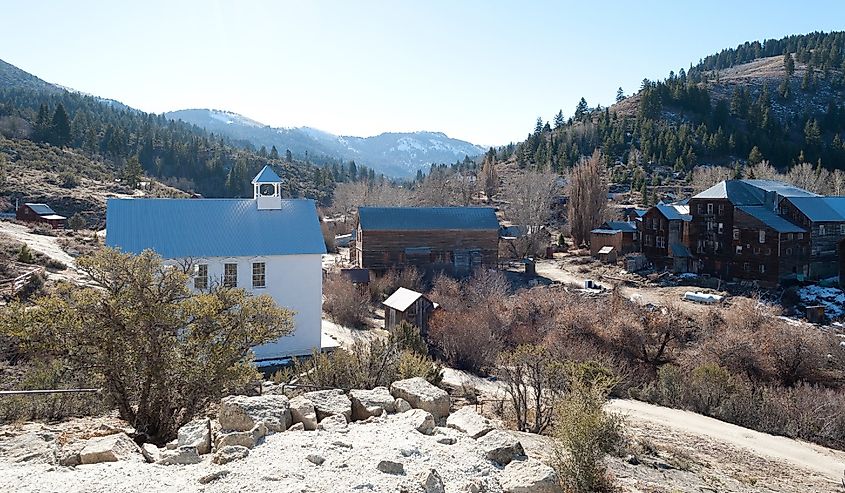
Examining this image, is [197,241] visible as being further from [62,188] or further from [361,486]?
[62,188]

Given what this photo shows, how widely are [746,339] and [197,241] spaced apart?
70.1ft

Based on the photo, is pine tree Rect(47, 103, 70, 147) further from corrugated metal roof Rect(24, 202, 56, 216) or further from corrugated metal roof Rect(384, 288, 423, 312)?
corrugated metal roof Rect(384, 288, 423, 312)

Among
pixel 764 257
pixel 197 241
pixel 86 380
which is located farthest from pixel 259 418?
pixel 764 257

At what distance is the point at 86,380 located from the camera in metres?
11.0

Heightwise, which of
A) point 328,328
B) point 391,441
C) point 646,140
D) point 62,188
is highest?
point 646,140

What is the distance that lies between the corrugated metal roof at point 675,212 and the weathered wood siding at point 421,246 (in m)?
15.1

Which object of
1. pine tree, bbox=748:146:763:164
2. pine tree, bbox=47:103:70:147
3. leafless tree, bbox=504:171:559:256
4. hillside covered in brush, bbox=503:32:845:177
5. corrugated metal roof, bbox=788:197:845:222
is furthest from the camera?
hillside covered in brush, bbox=503:32:845:177

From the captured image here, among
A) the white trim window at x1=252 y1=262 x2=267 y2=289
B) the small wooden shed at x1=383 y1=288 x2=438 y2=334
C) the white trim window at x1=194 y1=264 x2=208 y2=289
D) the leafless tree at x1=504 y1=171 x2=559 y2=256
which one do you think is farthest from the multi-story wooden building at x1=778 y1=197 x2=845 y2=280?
the white trim window at x1=194 y1=264 x2=208 y2=289

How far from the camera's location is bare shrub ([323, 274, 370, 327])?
2898cm

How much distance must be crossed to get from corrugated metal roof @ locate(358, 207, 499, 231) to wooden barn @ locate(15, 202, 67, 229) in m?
25.8

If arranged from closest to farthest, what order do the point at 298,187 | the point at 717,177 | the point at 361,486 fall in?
the point at 361,486 → the point at 717,177 → the point at 298,187

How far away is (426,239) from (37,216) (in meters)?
32.4

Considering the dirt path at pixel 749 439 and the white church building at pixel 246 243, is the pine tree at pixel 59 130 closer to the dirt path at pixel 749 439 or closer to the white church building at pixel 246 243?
the white church building at pixel 246 243

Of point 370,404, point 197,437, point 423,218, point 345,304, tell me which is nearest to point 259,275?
point 345,304
